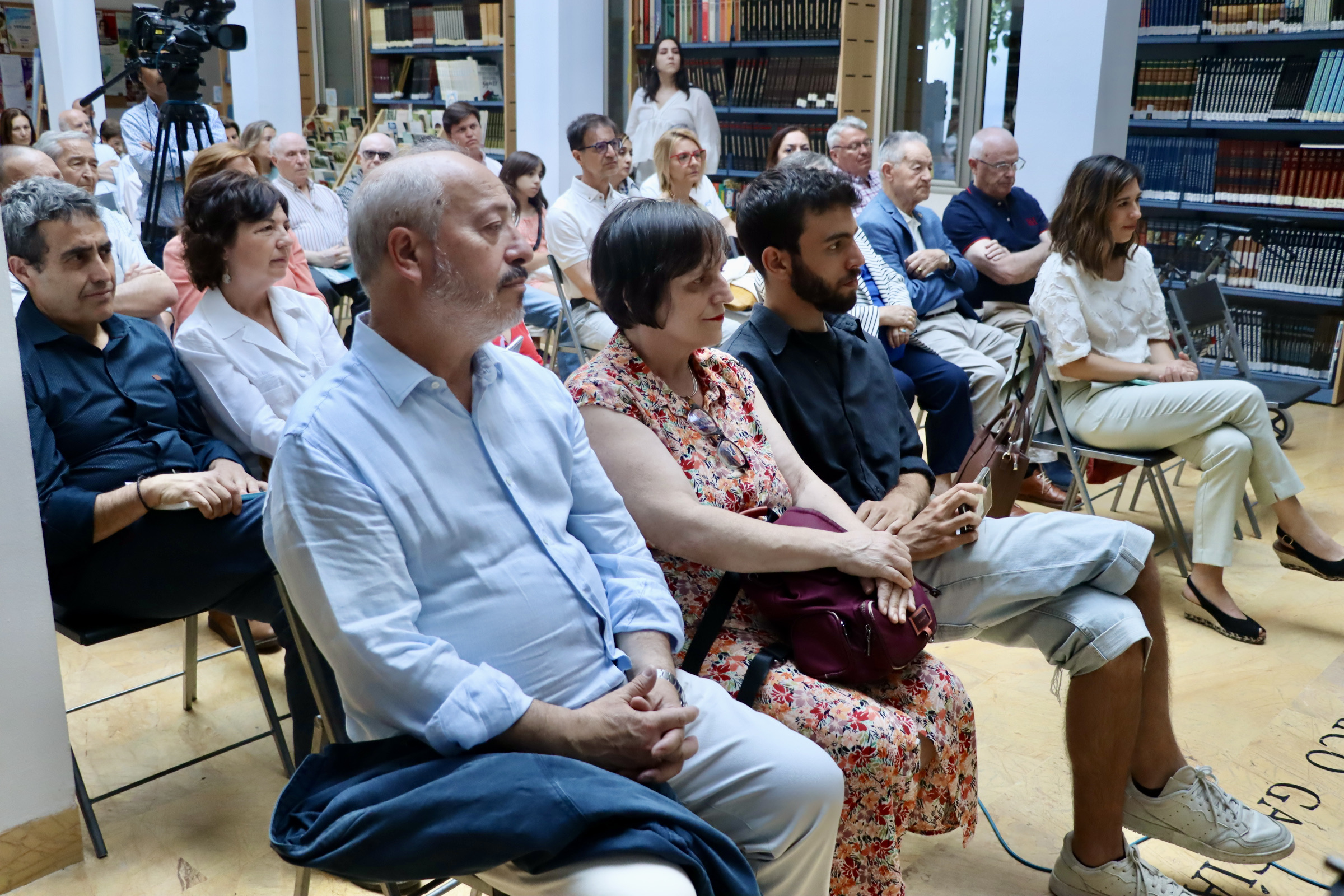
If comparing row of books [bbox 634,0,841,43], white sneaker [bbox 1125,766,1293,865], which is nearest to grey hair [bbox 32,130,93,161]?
row of books [bbox 634,0,841,43]

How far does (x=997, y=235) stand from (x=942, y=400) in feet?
3.59

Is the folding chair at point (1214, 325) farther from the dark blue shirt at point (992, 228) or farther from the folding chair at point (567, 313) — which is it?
the folding chair at point (567, 313)

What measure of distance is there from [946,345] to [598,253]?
234 centimetres

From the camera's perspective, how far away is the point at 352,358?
4.79 ft

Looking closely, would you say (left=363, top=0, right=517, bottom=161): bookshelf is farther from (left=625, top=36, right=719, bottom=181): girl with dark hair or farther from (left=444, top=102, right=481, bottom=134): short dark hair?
(left=444, top=102, right=481, bottom=134): short dark hair

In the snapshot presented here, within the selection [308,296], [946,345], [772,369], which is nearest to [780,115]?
[946,345]

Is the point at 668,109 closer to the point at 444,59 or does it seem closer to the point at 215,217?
the point at 444,59

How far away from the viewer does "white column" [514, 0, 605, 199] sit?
7.78 m

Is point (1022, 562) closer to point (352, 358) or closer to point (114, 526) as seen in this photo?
point (352, 358)

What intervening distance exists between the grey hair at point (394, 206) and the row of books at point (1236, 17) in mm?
5406

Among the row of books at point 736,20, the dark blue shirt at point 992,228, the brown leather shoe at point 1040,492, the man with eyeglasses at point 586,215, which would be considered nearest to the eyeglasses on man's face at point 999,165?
the dark blue shirt at point 992,228

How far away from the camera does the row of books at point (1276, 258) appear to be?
577 cm

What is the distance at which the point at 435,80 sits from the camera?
9266 millimetres

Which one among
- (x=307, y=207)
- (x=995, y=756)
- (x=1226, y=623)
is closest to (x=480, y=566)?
(x=995, y=756)
